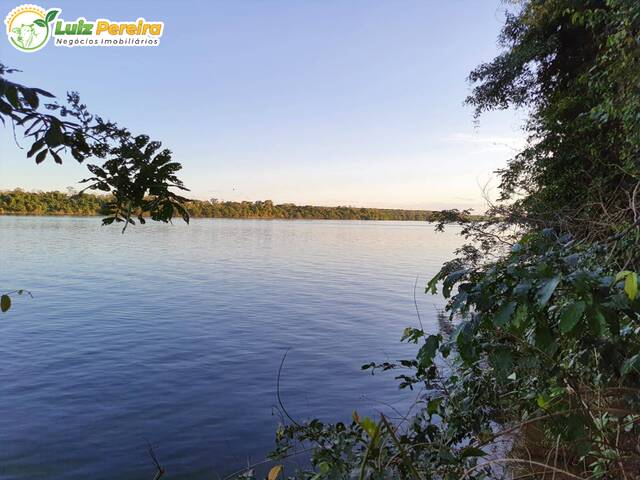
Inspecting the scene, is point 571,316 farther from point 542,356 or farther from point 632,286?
point 542,356

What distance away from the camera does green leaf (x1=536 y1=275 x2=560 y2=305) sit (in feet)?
5.10

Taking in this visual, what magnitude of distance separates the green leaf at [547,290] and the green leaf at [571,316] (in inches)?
2.9

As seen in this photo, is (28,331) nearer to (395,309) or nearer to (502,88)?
(395,309)

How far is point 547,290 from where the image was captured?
1.59 meters

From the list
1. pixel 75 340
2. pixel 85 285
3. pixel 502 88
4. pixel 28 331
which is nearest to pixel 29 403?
pixel 75 340

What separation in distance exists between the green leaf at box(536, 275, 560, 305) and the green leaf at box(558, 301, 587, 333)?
0.07 metres

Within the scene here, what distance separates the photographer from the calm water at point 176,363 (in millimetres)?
6680

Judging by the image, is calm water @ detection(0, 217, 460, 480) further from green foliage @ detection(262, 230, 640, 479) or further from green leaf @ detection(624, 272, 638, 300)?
green leaf @ detection(624, 272, 638, 300)

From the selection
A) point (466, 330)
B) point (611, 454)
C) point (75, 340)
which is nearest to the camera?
point (466, 330)

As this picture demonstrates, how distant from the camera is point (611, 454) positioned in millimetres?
3078

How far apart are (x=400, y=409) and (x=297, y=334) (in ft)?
19.6

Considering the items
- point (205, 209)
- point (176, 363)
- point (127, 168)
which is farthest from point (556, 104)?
point (205, 209)

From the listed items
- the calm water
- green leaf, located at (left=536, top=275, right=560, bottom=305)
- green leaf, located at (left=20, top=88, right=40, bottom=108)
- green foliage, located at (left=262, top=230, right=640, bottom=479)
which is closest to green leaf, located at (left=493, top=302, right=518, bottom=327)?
green foliage, located at (left=262, top=230, right=640, bottom=479)

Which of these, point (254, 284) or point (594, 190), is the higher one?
point (594, 190)
